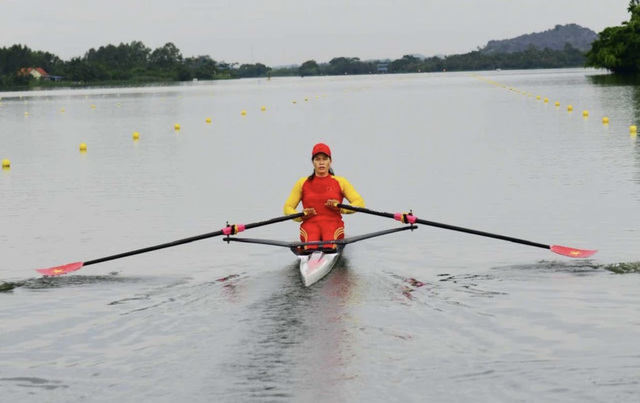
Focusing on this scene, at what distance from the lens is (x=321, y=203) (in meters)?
15.4

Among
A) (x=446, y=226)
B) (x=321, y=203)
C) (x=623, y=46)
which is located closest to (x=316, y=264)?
(x=321, y=203)

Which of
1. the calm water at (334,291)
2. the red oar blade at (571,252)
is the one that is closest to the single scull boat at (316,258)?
the calm water at (334,291)

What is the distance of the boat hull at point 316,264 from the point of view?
1345 cm

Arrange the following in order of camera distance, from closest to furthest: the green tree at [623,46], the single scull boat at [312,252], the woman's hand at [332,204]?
the single scull boat at [312,252]
the woman's hand at [332,204]
the green tree at [623,46]

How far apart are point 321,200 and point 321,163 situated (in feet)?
1.76

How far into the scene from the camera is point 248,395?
9.04 m

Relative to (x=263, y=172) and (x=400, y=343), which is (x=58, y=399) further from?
(x=263, y=172)

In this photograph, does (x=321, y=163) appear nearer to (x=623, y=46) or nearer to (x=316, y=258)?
(x=316, y=258)

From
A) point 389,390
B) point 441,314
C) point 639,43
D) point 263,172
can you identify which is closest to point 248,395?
point 389,390

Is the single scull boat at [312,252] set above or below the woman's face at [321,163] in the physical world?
below

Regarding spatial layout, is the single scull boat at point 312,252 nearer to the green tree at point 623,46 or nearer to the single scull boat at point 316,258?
the single scull boat at point 316,258

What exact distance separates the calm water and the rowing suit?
54 cm

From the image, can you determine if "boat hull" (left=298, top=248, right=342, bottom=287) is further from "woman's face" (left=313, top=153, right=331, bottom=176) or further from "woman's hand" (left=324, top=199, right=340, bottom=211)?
"woman's face" (left=313, top=153, right=331, bottom=176)

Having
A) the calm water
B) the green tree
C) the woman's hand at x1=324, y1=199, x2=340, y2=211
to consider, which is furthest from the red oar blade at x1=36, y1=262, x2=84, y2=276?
the green tree
